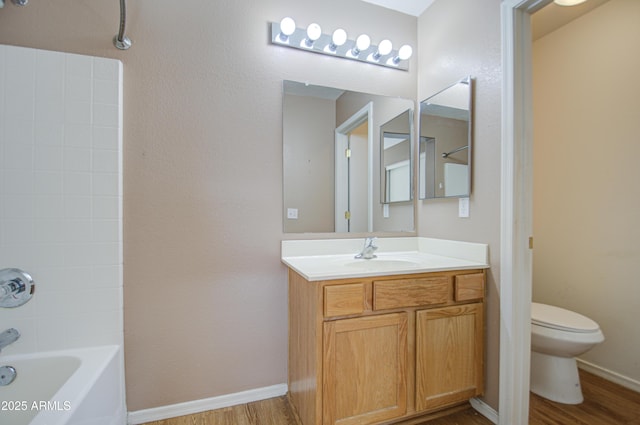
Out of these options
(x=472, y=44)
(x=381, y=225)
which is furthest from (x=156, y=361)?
(x=472, y=44)

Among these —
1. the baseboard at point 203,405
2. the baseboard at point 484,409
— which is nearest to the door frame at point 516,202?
the baseboard at point 484,409

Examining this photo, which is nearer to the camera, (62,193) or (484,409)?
(62,193)

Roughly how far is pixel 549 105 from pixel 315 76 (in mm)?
1867

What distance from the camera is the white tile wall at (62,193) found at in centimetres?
129

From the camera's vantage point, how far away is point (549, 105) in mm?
2277

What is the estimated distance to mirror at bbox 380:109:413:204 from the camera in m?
1.95

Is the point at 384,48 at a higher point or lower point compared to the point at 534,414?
higher

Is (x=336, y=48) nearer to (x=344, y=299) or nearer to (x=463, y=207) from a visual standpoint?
(x=463, y=207)

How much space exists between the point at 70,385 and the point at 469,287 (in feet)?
5.63

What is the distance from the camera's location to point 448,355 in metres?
1.46

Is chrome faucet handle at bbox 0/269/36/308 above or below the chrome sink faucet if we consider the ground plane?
below

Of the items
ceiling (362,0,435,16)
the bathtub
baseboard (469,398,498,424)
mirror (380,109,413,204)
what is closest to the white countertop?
mirror (380,109,413,204)

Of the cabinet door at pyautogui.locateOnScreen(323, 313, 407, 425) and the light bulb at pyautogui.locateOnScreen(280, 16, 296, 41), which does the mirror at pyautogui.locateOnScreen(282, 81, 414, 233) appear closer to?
the light bulb at pyautogui.locateOnScreen(280, 16, 296, 41)

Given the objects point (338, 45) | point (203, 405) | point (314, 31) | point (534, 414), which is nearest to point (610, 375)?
point (534, 414)
